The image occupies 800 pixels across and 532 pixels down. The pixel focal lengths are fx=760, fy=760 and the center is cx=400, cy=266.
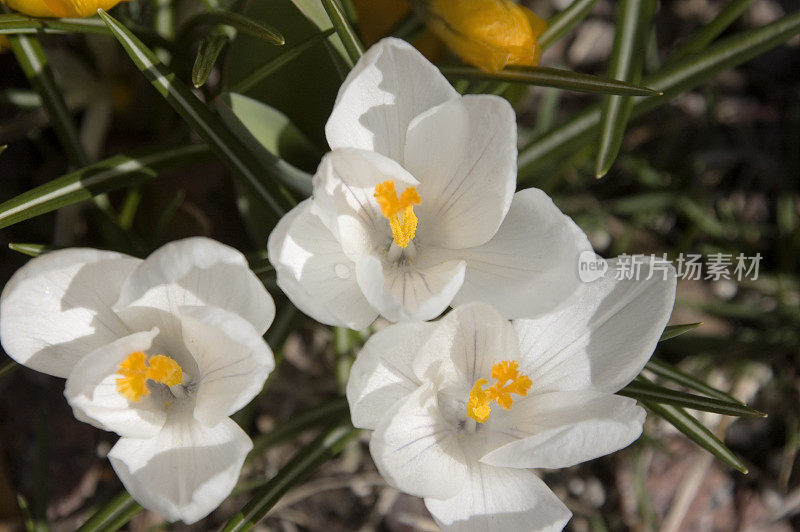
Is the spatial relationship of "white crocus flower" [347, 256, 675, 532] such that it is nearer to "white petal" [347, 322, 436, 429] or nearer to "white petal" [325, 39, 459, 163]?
"white petal" [347, 322, 436, 429]

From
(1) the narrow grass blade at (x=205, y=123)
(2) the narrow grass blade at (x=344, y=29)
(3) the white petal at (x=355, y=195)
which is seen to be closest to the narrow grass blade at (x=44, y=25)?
(1) the narrow grass blade at (x=205, y=123)

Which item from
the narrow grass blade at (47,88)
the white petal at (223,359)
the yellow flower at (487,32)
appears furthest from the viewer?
the narrow grass blade at (47,88)

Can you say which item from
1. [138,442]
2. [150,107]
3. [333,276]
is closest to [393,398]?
[333,276]

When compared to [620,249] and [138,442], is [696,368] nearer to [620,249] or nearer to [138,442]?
[620,249]

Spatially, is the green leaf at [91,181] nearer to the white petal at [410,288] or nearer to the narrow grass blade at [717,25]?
the white petal at [410,288]

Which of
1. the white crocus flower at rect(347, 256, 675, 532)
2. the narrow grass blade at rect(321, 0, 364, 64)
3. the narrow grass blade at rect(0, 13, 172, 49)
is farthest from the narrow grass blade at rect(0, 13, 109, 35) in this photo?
the white crocus flower at rect(347, 256, 675, 532)

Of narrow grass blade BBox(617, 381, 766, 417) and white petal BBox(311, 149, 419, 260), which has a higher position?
white petal BBox(311, 149, 419, 260)
